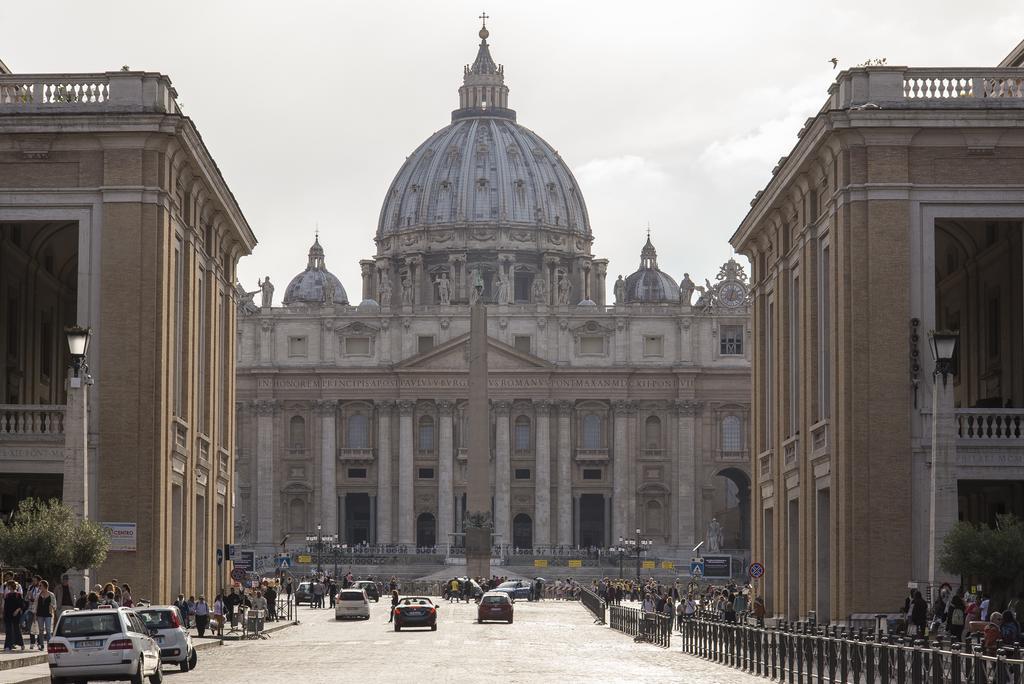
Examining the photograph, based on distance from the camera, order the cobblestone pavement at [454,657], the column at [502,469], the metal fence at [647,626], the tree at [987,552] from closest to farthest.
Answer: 1. the cobblestone pavement at [454,657]
2. the tree at [987,552]
3. the metal fence at [647,626]
4. the column at [502,469]

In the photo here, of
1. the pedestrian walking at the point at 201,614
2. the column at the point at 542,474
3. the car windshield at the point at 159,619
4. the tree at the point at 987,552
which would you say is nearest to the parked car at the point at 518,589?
the column at the point at 542,474

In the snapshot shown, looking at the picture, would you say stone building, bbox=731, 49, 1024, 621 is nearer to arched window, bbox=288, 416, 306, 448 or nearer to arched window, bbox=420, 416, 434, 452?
arched window, bbox=420, 416, 434, 452

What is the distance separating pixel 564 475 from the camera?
159 m

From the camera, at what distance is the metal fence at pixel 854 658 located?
979 inches

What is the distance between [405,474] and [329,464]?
229 inches

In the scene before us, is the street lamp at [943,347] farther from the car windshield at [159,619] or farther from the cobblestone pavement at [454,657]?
the car windshield at [159,619]

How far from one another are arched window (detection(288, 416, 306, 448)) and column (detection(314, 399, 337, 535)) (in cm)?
180

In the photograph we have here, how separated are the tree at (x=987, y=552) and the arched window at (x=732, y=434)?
115 metres

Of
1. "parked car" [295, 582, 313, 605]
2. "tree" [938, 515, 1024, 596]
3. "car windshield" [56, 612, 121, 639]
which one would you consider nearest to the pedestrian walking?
"tree" [938, 515, 1024, 596]

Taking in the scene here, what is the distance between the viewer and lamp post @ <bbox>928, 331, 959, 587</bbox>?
41.2 metres

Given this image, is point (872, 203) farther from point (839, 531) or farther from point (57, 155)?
point (57, 155)

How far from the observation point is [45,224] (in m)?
55.4

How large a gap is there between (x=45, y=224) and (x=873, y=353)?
849 inches

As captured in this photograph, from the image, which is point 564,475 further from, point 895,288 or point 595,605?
point 895,288
